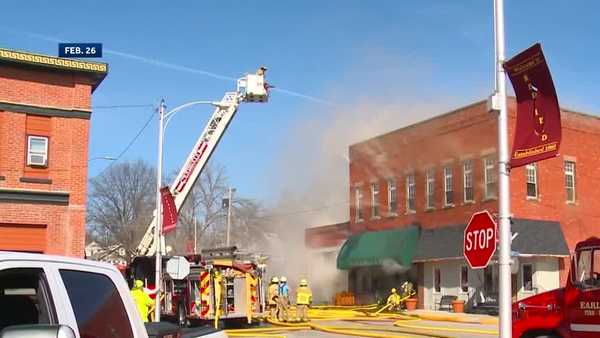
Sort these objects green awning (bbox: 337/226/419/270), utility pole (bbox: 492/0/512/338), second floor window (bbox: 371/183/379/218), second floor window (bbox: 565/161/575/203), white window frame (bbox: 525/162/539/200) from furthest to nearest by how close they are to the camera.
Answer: second floor window (bbox: 371/183/379/218)
green awning (bbox: 337/226/419/270)
second floor window (bbox: 565/161/575/203)
white window frame (bbox: 525/162/539/200)
utility pole (bbox: 492/0/512/338)

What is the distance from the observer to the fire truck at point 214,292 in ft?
73.2

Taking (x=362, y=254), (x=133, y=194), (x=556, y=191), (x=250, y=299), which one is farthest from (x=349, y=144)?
(x=133, y=194)

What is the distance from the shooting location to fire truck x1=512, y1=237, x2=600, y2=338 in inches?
430

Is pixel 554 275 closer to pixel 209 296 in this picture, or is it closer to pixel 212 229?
pixel 209 296

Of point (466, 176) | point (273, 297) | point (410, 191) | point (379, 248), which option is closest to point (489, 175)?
point (466, 176)

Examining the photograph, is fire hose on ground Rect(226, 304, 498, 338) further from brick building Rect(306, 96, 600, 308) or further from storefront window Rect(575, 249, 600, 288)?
storefront window Rect(575, 249, 600, 288)

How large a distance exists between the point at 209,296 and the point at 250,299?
4.63ft

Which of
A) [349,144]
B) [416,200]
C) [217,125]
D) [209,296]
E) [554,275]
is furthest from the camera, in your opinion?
[349,144]

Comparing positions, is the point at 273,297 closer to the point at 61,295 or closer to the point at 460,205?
the point at 460,205

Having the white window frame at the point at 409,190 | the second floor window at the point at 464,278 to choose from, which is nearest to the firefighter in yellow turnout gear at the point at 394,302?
the second floor window at the point at 464,278

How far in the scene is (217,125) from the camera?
1045 inches

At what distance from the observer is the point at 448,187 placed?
32125mm

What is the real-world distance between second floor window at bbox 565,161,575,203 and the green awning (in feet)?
21.8

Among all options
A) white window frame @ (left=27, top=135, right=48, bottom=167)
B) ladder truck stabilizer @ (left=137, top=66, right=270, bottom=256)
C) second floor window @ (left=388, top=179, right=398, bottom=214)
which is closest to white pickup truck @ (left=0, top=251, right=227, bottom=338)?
white window frame @ (left=27, top=135, right=48, bottom=167)
